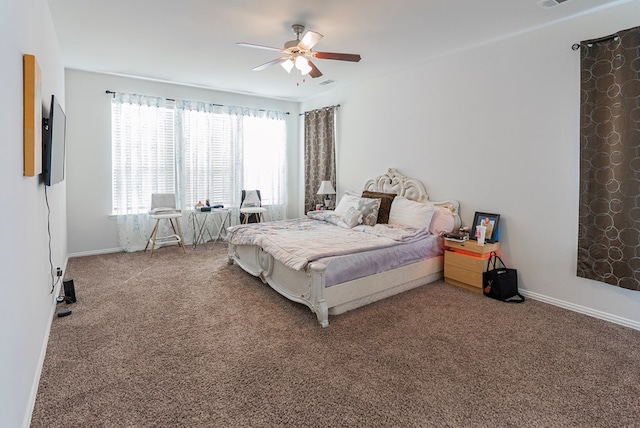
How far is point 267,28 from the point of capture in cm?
335

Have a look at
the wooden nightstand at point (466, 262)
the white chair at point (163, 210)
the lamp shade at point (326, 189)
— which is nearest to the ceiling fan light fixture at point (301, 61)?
the wooden nightstand at point (466, 262)

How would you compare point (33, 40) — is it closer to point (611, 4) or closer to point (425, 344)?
point (425, 344)

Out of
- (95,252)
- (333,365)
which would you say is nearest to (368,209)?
(333,365)

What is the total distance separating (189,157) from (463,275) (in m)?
4.63

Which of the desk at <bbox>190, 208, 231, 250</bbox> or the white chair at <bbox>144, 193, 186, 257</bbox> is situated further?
the desk at <bbox>190, 208, 231, 250</bbox>

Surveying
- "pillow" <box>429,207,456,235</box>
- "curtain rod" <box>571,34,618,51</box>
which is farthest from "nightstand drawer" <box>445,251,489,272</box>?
"curtain rod" <box>571,34,618,51</box>

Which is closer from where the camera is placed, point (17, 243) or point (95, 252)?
point (17, 243)

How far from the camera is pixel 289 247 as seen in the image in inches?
129

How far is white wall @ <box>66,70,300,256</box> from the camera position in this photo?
4828 mm

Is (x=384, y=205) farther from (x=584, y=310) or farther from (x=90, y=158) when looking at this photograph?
(x=90, y=158)

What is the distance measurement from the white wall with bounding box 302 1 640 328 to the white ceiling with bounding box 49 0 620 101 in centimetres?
21

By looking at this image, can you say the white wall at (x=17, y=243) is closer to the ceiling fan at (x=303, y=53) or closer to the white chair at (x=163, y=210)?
the ceiling fan at (x=303, y=53)

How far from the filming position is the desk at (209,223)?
19.0ft

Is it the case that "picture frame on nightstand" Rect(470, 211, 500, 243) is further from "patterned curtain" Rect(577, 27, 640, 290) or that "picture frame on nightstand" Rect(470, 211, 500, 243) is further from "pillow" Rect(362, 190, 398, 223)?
"pillow" Rect(362, 190, 398, 223)
